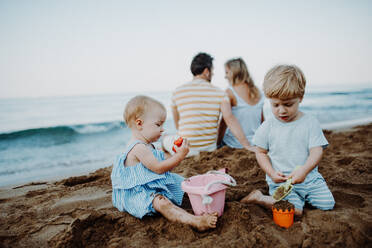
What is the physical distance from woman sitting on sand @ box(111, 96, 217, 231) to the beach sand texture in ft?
0.34

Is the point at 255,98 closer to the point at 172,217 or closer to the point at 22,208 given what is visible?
the point at 172,217

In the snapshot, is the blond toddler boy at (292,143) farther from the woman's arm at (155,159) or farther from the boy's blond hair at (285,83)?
the woman's arm at (155,159)

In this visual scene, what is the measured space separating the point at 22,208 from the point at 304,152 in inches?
97.7

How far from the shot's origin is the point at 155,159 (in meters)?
2.11

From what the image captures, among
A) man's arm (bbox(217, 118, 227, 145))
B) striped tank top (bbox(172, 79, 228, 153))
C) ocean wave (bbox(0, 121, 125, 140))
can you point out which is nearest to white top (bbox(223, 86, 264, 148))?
man's arm (bbox(217, 118, 227, 145))

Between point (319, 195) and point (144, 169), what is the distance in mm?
1373

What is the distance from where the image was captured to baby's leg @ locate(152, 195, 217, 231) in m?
1.81

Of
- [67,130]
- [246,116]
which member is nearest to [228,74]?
[246,116]

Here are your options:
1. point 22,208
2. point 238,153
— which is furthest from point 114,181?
point 238,153

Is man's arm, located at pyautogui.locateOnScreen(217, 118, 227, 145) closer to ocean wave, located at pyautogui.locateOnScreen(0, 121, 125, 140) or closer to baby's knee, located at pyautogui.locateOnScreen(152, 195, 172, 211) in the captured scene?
baby's knee, located at pyautogui.locateOnScreen(152, 195, 172, 211)

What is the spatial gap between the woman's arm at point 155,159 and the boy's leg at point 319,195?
3.37 ft

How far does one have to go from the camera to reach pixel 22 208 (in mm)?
2393

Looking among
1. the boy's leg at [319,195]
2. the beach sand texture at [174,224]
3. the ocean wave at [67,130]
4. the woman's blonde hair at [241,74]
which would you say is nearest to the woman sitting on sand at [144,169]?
the beach sand texture at [174,224]

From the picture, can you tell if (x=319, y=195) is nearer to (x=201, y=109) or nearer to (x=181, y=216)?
(x=181, y=216)
